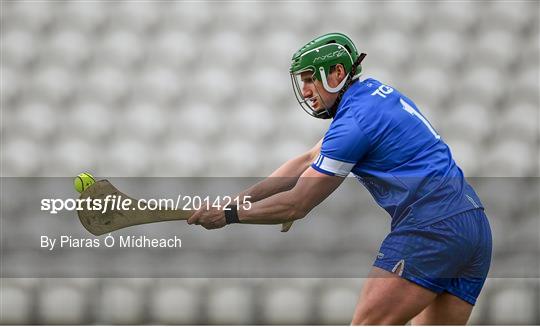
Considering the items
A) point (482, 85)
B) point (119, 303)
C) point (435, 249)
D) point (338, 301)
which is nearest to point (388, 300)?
point (435, 249)

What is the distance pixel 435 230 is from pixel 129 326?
7.54 ft

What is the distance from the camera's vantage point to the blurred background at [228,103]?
14.3 feet

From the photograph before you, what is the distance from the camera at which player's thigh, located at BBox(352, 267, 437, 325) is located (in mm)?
2217

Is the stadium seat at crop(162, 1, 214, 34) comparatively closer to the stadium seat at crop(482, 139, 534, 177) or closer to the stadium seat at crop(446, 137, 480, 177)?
the stadium seat at crop(446, 137, 480, 177)

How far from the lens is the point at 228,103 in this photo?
191 inches

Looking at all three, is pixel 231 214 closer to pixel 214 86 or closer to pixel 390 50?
pixel 214 86

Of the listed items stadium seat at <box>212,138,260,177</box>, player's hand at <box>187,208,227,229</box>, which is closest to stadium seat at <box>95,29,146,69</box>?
stadium seat at <box>212,138,260,177</box>

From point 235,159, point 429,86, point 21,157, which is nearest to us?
point 235,159

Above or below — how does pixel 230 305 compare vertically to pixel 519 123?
below

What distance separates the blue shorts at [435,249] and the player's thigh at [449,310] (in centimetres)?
7

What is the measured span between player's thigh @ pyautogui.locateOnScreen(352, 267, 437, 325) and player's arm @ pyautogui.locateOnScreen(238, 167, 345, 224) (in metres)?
0.27

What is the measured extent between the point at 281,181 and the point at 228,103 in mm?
2196

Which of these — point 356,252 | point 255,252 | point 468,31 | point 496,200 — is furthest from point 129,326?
point 468,31

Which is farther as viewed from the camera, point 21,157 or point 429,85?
point 429,85
